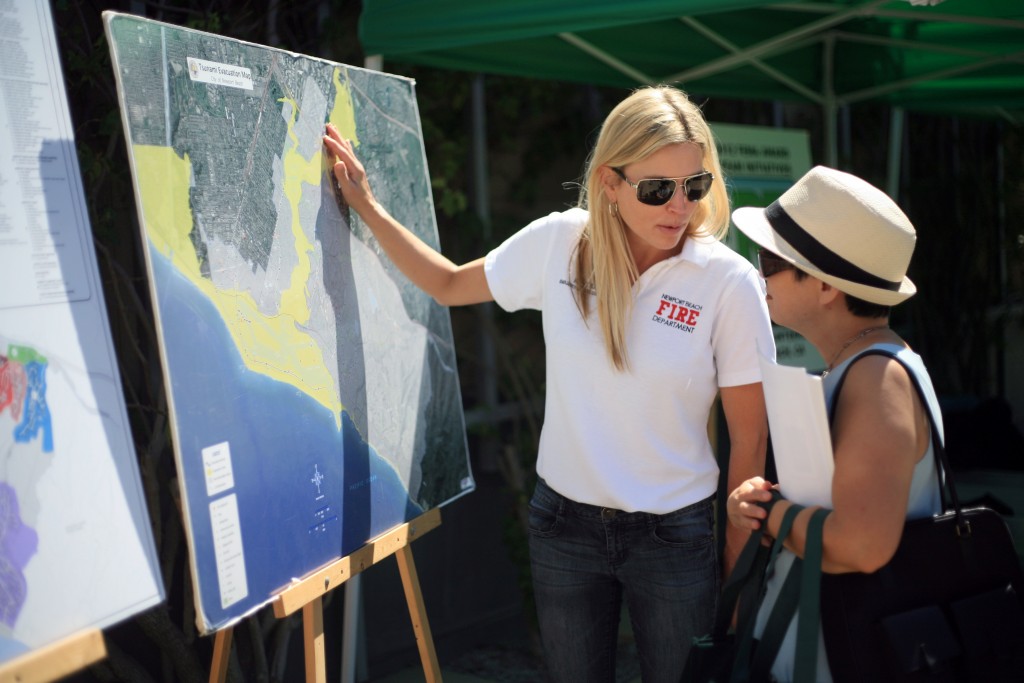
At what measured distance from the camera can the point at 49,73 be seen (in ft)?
5.82

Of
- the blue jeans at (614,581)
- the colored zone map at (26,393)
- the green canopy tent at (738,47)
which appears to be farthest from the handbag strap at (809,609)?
the green canopy tent at (738,47)

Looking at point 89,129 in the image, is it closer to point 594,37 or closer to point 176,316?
point 176,316

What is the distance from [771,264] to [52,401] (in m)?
1.22

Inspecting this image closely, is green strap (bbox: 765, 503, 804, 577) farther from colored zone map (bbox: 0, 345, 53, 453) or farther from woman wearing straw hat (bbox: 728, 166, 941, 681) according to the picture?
colored zone map (bbox: 0, 345, 53, 453)

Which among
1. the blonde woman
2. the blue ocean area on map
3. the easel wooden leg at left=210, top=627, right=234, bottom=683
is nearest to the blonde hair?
the blonde woman

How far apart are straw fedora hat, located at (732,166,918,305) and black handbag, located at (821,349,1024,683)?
0.49 ft

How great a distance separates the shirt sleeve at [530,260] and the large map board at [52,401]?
2.78 feet

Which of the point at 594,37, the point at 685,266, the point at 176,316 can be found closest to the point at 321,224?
the point at 176,316

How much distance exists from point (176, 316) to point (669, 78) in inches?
127

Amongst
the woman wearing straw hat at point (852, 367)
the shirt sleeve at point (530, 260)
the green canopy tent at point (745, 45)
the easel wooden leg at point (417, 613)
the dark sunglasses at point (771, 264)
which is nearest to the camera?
the woman wearing straw hat at point (852, 367)

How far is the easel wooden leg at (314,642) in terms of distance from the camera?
2078 mm

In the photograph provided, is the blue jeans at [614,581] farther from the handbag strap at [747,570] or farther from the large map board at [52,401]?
the large map board at [52,401]

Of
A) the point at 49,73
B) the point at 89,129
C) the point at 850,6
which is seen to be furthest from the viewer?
the point at 850,6

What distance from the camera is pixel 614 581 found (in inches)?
86.2
